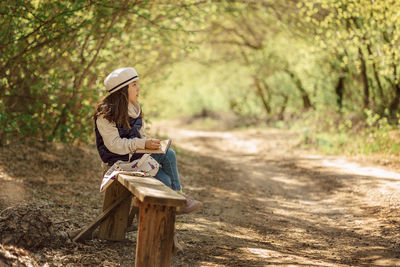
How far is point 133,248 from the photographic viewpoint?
448cm

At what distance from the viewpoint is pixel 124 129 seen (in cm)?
437

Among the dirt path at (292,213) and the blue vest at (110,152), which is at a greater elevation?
the blue vest at (110,152)

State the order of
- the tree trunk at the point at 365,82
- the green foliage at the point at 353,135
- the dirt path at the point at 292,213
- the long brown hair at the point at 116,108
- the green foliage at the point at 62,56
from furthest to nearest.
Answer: the tree trunk at the point at 365,82 → the green foliage at the point at 353,135 → the green foliage at the point at 62,56 → the dirt path at the point at 292,213 → the long brown hair at the point at 116,108

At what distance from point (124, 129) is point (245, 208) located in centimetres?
296

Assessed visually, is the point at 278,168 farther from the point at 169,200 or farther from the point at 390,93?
the point at 169,200

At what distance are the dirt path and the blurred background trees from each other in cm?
238

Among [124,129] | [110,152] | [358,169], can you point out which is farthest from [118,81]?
[358,169]

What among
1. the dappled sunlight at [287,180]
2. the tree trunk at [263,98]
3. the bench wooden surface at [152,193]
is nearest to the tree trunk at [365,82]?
the dappled sunlight at [287,180]

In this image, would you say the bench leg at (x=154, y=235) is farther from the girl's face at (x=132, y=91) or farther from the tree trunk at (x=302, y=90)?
the tree trunk at (x=302, y=90)

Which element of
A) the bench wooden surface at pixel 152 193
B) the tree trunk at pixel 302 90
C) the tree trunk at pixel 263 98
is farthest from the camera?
the tree trunk at pixel 263 98

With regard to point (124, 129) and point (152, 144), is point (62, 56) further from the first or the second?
point (152, 144)

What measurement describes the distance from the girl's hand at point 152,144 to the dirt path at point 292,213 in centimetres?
120

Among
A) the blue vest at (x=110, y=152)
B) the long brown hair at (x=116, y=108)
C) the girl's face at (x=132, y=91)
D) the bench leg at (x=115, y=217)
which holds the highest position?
the girl's face at (x=132, y=91)

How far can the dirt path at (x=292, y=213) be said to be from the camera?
4.36 m
